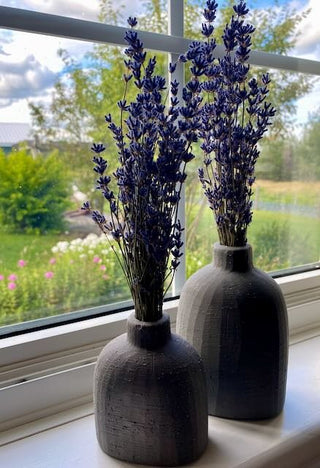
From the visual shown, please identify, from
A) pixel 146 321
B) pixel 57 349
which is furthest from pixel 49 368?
pixel 146 321

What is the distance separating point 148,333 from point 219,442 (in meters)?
0.22

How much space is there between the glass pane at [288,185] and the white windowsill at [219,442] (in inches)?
15.7

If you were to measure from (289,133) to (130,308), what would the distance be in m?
0.61

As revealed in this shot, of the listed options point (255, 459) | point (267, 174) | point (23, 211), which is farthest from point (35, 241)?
point (267, 174)

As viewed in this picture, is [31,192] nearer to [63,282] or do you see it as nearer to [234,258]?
[63,282]

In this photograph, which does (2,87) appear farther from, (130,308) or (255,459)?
(255,459)

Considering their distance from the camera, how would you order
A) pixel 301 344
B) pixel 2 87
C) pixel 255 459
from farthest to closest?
pixel 301 344 < pixel 2 87 < pixel 255 459

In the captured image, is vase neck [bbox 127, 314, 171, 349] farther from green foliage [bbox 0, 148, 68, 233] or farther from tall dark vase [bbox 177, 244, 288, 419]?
green foliage [bbox 0, 148, 68, 233]

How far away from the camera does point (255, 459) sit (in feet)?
2.21

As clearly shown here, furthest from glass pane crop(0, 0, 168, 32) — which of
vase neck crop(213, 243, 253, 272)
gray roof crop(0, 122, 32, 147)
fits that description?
vase neck crop(213, 243, 253, 272)

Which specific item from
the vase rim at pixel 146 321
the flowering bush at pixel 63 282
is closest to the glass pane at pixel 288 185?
the flowering bush at pixel 63 282

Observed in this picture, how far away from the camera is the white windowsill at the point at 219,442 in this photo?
0.68 metres

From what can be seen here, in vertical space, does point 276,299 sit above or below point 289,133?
below

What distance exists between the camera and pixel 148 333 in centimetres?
62
